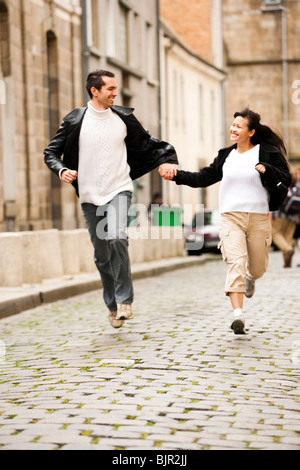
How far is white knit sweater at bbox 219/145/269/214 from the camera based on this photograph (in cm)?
796

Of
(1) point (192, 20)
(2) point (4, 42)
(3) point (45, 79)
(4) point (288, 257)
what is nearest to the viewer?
(4) point (288, 257)

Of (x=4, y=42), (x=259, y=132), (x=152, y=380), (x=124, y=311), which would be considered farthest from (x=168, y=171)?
(x=4, y=42)

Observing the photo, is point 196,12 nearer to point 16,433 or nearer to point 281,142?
point 281,142

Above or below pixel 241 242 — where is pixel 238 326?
below

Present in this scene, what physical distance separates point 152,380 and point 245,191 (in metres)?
2.48

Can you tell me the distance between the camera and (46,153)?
804 centimetres

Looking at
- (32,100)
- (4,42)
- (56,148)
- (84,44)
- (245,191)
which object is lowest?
(245,191)

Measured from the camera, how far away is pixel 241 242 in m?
8.01

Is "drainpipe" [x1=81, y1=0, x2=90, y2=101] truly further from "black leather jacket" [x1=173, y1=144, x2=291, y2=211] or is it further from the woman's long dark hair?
the woman's long dark hair

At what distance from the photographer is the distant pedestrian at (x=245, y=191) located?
789 centimetres

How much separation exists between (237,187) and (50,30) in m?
14.5

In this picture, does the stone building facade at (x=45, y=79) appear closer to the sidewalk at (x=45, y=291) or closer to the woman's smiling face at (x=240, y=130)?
the sidewalk at (x=45, y=291)

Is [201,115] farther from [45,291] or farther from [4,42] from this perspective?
[45,291]

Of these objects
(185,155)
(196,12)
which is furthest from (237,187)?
(196,12)
